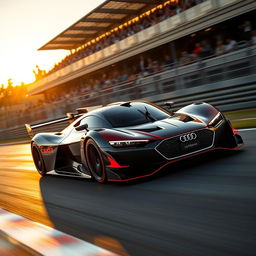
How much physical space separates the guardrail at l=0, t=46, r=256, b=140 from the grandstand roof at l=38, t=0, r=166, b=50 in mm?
8643

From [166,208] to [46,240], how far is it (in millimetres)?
1191

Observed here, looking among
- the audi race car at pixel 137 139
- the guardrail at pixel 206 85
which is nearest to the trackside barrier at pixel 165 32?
the guardrail at pixel 206 85

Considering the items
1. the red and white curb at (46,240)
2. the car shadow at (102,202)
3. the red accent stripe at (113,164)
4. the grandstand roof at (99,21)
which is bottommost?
the car shadow at (102,202)

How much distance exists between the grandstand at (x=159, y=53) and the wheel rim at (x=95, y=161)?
23.0 feet

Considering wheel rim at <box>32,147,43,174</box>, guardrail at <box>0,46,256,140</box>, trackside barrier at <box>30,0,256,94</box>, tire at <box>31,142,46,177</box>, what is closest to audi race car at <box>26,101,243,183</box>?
tire at <box>31,142,46,177</box>

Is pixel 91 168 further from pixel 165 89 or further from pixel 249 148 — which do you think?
pixel 165 89

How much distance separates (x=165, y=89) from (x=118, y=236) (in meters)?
11.5

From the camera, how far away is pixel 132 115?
6238 millimetres

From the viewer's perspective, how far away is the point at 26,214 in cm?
518

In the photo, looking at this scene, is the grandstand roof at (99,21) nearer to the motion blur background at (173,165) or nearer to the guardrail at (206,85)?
the motion blur background at (173,165)

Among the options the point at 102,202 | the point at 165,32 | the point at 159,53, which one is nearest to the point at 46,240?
the point at 102,202

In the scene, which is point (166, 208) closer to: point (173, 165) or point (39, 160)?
point (173, 165)

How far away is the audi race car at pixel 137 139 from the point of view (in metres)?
5.23

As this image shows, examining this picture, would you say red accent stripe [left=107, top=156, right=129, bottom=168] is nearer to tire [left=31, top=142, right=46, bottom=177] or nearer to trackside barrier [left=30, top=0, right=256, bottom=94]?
tire [left=31, top=142, right=46, bottom=177]
